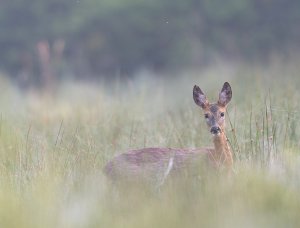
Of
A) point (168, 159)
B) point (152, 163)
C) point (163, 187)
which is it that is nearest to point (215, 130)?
point (168, 159)

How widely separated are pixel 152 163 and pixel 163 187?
2.14 ft

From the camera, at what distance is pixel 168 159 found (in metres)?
6.86

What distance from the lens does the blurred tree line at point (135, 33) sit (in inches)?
861

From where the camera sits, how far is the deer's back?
21.9ft

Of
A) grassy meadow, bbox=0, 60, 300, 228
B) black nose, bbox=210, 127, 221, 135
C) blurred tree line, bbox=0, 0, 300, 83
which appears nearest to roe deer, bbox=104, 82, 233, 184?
black nose, bbox=210, 127, 221, 135

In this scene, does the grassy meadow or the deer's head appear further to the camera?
the deer's head

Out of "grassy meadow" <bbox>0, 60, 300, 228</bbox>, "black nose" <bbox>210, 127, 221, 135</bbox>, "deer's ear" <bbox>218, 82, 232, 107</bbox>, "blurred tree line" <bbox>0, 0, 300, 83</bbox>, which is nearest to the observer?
"grassy meadow" <bbox>0, 60, 300, 228</bbox>

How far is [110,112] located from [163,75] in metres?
11.2

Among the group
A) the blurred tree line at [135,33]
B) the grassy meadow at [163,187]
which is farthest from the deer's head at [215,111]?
the blurred tree line at [135,33]

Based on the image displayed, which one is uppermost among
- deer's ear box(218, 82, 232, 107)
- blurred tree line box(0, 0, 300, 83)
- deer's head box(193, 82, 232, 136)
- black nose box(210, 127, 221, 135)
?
blurred tree line box(0, 0, 300, 83)

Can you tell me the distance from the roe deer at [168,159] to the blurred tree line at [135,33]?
46.0 ft

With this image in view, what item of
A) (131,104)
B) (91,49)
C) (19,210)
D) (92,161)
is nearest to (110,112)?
(131,104)

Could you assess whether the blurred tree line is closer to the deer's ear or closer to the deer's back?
the deer's ear

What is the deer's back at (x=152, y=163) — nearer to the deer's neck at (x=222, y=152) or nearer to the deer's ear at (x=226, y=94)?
the deer's neck at (x=222, y=152)
